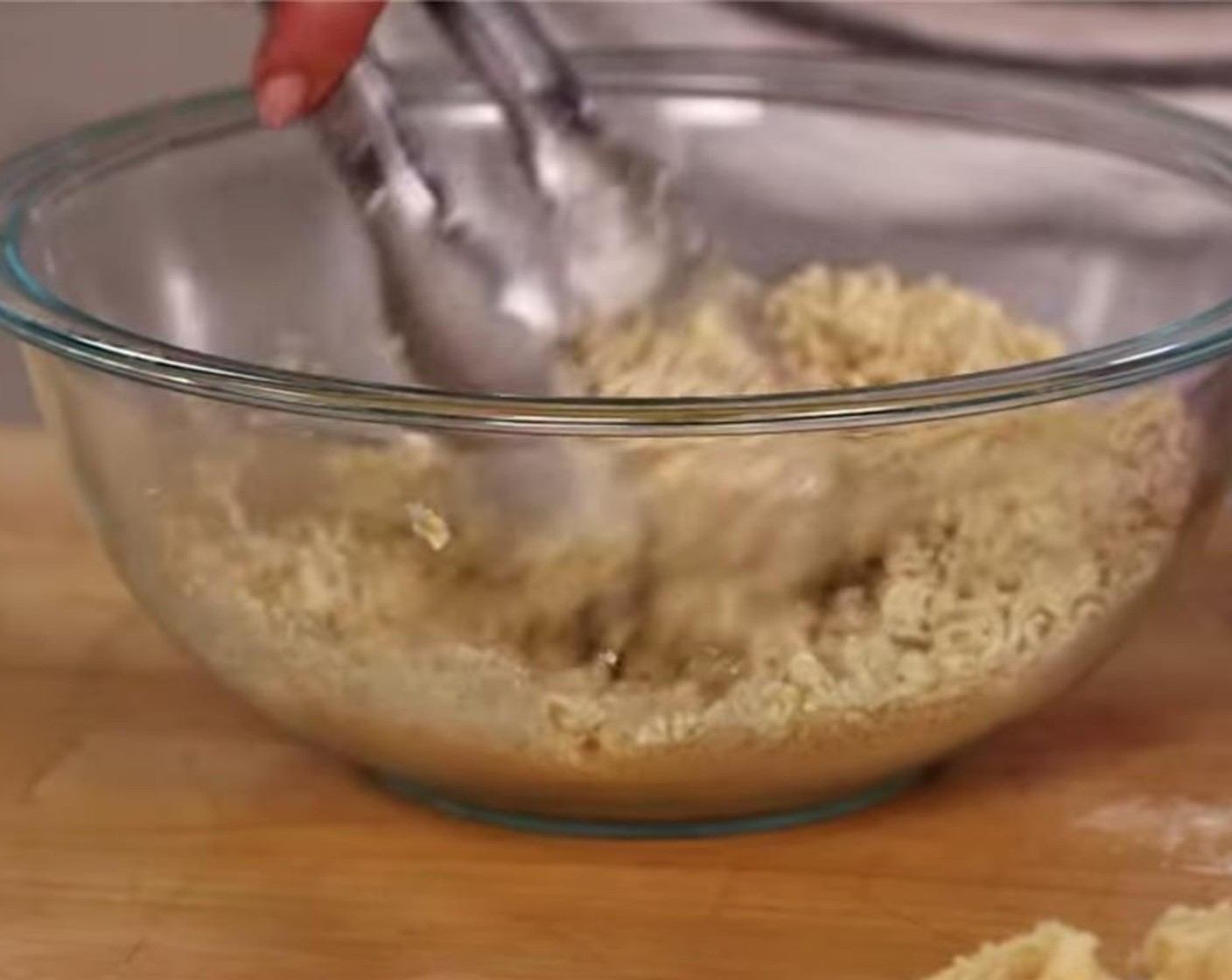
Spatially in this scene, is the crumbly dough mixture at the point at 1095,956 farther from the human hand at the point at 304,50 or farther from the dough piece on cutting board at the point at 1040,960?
the human hand at the point at 304,50

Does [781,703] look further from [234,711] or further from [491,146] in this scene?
[491,146]

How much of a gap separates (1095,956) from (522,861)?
17 centimetres

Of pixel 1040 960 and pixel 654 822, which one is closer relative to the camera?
pixel 1040 960

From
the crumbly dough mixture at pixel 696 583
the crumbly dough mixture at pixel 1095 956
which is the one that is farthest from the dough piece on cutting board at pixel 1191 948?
the crumbly dough mixture at pixel 696 583

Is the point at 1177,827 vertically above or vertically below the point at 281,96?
below

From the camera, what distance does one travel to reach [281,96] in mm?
680

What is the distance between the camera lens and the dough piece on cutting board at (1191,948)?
0.54m

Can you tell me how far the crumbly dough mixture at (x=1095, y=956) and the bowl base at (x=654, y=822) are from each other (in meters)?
0.11

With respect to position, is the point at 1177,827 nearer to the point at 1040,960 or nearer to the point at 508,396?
the point at 1040,960

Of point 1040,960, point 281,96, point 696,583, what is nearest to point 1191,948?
point 1040,960

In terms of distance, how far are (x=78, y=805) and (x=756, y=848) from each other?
20 centimetres

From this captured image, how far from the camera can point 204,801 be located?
0.69 metres

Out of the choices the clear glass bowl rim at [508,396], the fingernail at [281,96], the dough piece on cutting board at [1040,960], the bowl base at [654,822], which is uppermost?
the fingernail at [281,96]

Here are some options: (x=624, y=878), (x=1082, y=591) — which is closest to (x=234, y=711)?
(x=624, y=878)
